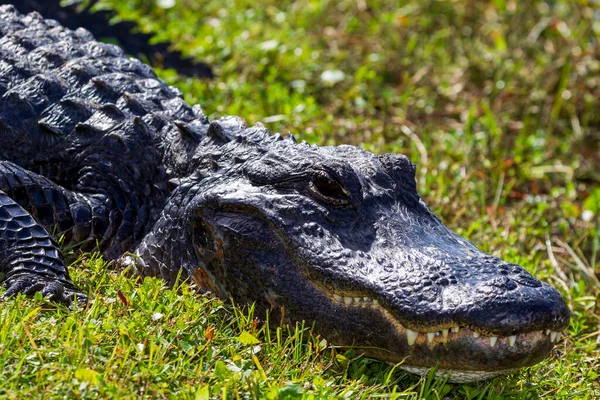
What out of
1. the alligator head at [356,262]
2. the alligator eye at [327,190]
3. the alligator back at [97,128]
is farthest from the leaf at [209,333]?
the alligator back at [97,128]

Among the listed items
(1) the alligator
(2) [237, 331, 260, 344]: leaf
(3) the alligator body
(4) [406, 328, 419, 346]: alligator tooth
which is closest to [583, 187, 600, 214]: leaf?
(1) the alligator

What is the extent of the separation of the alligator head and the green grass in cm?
13

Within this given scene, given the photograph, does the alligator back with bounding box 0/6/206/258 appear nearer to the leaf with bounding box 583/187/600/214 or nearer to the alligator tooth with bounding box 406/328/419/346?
the alligator tooth with bounding box 406/328/419/346

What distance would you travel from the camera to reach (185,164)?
3857 millimetres

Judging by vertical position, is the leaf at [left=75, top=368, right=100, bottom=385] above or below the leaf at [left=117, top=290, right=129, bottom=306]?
above

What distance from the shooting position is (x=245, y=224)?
333cm

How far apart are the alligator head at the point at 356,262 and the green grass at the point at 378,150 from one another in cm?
13

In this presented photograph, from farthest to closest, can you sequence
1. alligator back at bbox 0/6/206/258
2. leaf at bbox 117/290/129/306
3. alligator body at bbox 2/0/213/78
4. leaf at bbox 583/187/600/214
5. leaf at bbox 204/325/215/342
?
alligator body at bbox 2/0/213/78
leaf at bbox 583/187/600/214
alligator back at bbox 0/6/206/258
leaf at bbox 117/290/129/306
leaf at bbox 204/325/215/342

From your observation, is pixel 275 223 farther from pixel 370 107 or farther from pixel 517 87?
pixel 517 87

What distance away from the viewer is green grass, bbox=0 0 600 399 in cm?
272

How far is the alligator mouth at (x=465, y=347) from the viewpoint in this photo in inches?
106

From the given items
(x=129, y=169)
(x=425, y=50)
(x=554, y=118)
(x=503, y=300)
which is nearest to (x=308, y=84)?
(x=425, y=50)

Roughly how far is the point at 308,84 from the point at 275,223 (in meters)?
Result: 3.92

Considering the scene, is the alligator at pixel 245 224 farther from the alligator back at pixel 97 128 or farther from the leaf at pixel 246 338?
the leaf at pixel 246 338
